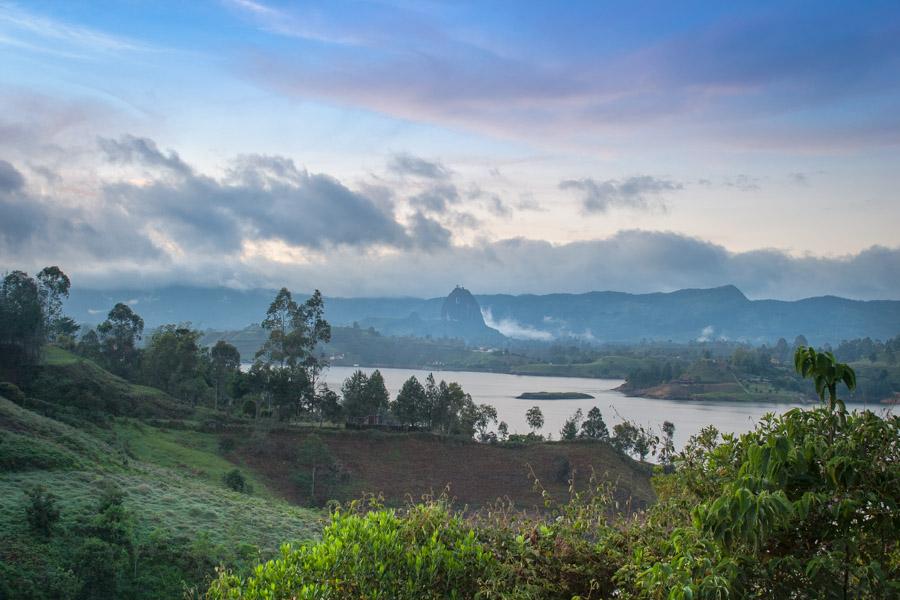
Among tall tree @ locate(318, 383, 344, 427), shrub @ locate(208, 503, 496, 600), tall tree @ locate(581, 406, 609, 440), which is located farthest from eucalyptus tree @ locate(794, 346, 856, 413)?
tall tree @ locate(581, 406, 609, 440)

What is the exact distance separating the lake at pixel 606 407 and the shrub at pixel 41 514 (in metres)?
34.4

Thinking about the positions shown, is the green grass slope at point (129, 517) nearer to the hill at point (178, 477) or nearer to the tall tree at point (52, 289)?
the hill at point (178, 477)

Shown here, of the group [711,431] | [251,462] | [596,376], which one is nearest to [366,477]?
[251,462]

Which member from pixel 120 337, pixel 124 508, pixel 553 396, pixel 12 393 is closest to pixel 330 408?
pixel 12 393

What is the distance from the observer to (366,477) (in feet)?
113

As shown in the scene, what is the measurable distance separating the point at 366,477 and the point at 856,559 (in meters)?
32.7

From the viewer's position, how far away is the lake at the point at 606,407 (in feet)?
198

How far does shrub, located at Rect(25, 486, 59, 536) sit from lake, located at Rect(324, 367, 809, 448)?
113ft

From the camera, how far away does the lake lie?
2375 inches

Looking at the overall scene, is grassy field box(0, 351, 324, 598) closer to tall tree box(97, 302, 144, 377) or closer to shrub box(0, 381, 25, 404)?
shrub box(0, 381, 25, 404)

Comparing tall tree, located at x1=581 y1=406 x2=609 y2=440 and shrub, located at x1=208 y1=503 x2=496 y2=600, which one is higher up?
shrub, located at x1=208 y1=503 x2=496 y2=600

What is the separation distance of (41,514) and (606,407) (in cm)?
7183

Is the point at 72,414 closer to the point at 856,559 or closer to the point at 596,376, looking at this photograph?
the point at 856,559

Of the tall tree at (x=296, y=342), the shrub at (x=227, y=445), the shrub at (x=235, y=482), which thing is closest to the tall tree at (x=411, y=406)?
the tall tree at (x=296, y=342)
